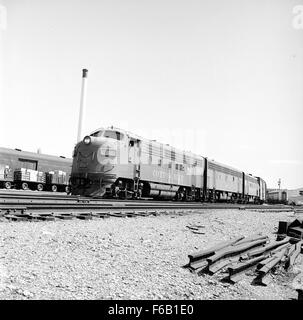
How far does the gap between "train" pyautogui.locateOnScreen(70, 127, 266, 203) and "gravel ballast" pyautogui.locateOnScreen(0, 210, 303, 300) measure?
669cm

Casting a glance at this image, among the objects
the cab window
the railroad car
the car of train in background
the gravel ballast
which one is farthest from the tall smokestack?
the gravel ballast

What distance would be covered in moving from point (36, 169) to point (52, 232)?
23.9 meters

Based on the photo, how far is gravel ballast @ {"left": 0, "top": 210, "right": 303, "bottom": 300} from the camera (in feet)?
11.9

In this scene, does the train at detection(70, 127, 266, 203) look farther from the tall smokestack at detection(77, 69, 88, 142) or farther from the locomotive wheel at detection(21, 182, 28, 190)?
the tall smokestack at detection(77, 69, 88, 142)

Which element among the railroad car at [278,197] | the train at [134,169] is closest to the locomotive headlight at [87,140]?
the train at [134,169]

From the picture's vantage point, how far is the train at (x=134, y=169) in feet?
45.3

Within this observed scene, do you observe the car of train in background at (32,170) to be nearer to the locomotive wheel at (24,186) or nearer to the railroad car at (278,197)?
the locomotive wheel at (24,186)

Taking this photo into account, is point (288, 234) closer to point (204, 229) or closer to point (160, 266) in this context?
point (204, 229)

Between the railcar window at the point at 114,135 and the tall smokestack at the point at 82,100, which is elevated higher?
the tall smokestack at the point at 82,100

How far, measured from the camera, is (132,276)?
4270 mm

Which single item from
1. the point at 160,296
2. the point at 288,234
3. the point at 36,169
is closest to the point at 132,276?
the point at 160,296

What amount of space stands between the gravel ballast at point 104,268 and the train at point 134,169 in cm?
669

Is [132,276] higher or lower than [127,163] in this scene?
lower

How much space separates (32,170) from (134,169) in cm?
1560
